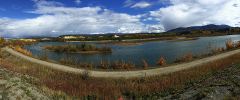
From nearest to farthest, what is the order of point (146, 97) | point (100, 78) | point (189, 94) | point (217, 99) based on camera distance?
point (217, 99) < point (189, 94) < point (146, 97) < point (100, 78)

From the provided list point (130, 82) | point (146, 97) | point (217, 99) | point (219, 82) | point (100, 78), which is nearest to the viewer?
point (217, 99)

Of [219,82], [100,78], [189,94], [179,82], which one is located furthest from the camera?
[100,78]

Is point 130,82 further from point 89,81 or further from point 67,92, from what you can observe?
point 67,92

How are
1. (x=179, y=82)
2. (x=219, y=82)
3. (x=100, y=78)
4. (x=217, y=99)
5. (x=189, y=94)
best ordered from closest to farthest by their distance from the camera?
(x=217, y=99), (x=189, y=94), (x=219, y=82), (x=179, y=82), (x=100, y=78)

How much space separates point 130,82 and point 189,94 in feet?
30.3

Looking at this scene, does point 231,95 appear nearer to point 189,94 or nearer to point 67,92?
point 189,94

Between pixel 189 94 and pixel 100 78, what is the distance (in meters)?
12.8

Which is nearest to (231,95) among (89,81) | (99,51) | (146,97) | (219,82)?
(219,82)

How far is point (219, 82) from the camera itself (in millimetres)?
19922

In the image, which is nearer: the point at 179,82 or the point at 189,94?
the point at 189,94

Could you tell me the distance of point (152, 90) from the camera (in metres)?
22.6

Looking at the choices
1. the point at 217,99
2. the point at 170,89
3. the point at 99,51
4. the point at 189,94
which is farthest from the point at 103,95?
the point at 99,51

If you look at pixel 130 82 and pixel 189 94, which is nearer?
pixel 189 94

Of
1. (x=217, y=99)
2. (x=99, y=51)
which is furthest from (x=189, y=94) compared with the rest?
(x=99, y=51)
